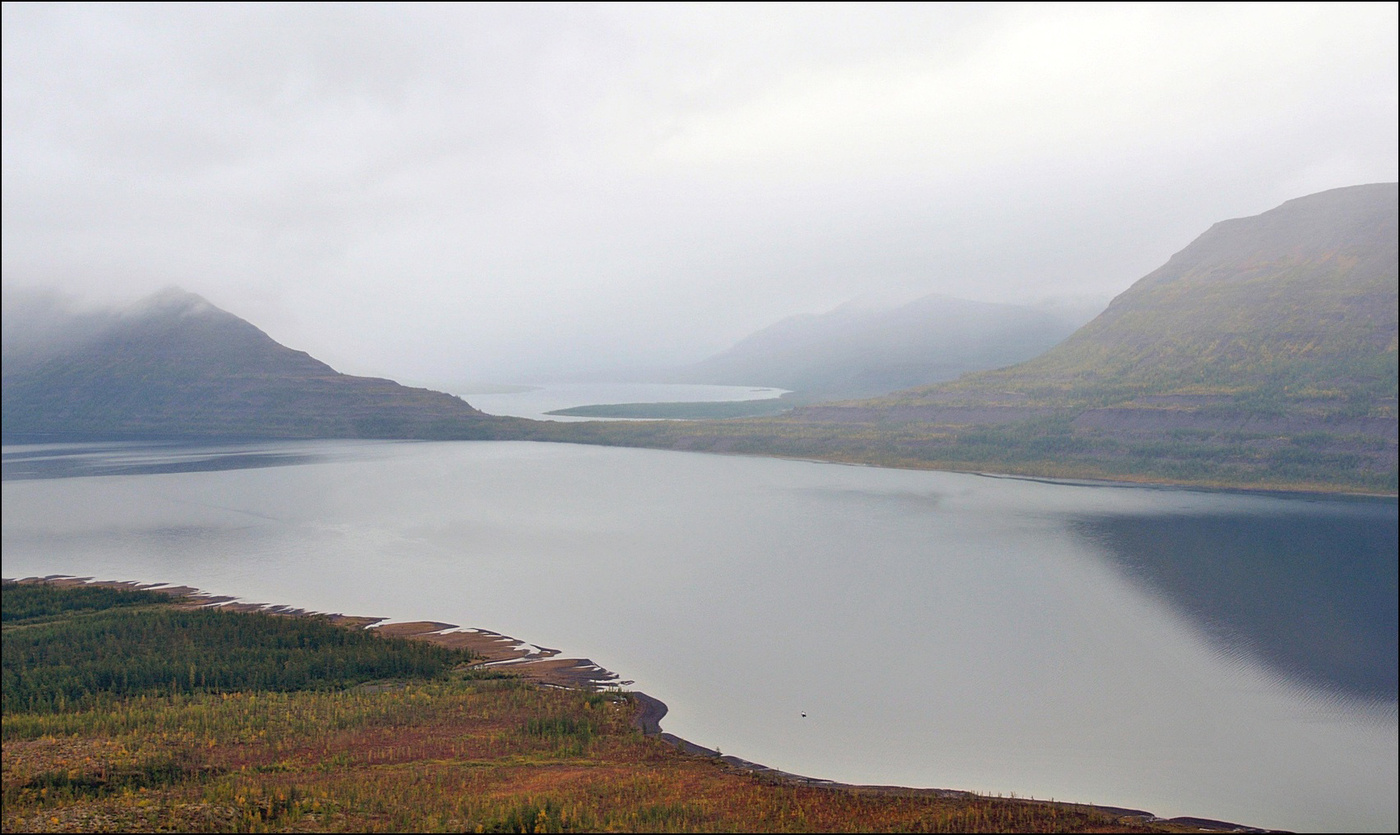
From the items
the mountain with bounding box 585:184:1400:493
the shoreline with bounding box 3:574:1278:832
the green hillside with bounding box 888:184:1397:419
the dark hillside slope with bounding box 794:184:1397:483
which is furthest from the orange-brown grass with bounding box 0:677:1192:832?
the mountain with bounding box 585:184:1400:493

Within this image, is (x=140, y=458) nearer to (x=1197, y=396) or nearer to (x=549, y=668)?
(x=549, y=668)

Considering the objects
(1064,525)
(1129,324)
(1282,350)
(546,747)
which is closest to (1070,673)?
(546,747)

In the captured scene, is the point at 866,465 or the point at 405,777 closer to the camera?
the point at 405,777

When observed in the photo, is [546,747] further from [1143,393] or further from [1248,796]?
[1143,393]

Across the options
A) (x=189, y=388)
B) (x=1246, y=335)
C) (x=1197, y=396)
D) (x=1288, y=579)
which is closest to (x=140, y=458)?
(x=189, y=388)

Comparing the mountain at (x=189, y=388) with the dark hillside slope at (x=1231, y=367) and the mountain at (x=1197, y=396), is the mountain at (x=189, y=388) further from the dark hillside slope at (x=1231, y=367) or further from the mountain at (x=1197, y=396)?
the dark hillside slope at (x=1231, y=367)

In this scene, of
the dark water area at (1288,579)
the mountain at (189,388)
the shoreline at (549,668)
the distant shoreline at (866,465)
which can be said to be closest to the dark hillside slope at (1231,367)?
the distant shoreline at (866,465)

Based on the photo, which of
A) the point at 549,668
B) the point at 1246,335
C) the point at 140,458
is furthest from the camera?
the point at 140,458
